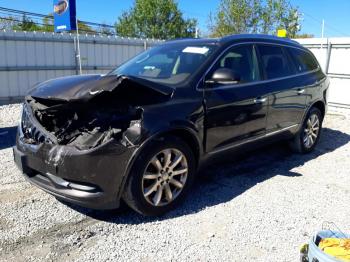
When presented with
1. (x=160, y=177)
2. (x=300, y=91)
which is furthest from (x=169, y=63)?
(x=300, y=91)

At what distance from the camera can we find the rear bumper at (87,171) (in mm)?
2967

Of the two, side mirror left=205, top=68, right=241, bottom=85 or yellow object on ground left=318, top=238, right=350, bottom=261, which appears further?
side mirror left=205, top=68, right=241, bottom=85

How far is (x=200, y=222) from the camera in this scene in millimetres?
3420

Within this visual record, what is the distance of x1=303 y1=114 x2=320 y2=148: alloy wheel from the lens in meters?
5.79

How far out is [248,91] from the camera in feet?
14.0

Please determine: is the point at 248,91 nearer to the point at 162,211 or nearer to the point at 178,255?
the point at 162,211

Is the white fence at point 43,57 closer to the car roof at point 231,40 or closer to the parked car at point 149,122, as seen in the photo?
the parked car at point 149,122

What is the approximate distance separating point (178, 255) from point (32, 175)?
164 centimetres

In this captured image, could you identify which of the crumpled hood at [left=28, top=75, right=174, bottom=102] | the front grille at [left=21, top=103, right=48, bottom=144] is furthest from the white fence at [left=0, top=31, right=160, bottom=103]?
the crumpled hood at [left=28, top=75, right=174, bottom=102]

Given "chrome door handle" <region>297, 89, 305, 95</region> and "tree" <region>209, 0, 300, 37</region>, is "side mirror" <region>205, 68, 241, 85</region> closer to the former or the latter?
"chrome door handle" <region>297, 89, 305, 95</region>

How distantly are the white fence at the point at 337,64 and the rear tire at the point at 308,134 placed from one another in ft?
16.7

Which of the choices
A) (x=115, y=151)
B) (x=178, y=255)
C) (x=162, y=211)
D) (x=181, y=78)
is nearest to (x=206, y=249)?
(x=178, y=255)

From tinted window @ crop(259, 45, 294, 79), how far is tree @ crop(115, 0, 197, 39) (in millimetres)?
28354

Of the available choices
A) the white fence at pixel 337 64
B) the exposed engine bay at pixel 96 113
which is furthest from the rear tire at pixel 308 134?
the white fence at pixel 337 64
